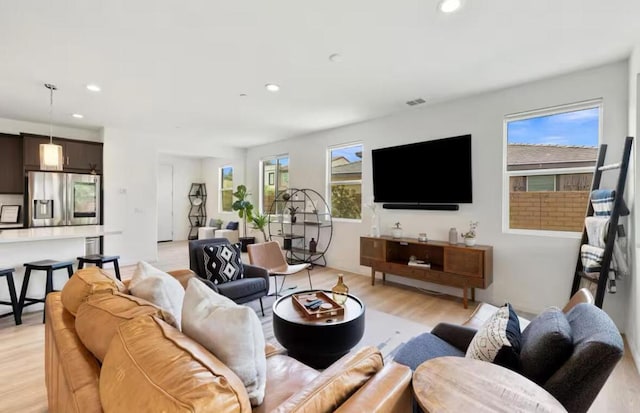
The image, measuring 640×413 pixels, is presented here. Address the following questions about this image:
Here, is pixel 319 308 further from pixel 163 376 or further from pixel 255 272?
pixel 163 376

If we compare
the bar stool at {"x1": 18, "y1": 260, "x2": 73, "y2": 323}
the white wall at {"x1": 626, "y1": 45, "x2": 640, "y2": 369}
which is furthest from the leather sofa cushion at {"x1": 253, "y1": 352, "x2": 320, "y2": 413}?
the bar stool at {"x1": 18, "y1": 260, "x2": 73, "y2": 323}

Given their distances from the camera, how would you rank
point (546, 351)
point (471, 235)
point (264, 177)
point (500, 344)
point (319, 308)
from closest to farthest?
point (546, 351) → point (500, 344) → point (319, 308) → point (471, 235) → point (264, 177)

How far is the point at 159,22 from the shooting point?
7.61 feet

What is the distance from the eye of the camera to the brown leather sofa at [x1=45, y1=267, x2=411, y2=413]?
77 cm

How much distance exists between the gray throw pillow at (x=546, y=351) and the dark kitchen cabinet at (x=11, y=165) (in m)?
6.92

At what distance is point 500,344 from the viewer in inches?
52.9

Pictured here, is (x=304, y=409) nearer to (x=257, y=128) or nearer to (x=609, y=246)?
(x=609, y=246)

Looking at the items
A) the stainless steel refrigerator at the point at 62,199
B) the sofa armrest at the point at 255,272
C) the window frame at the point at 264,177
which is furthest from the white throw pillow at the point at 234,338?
the window frame at the point at 264,177

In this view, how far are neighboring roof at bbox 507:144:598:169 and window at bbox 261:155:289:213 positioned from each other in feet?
14.3

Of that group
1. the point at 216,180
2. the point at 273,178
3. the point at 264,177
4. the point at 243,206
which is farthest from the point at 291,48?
the point at 216,180

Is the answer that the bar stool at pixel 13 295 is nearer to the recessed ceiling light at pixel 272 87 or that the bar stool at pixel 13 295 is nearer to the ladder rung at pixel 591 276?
the recessed ceiling light at pixel 272 87

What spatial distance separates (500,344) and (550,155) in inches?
118

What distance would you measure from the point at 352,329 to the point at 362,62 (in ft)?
7.92

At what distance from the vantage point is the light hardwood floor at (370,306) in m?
2.00
